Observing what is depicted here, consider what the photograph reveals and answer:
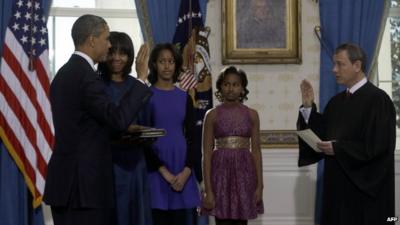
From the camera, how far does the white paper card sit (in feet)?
14.1

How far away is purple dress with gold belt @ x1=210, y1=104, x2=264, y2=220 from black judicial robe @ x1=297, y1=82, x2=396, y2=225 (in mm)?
613

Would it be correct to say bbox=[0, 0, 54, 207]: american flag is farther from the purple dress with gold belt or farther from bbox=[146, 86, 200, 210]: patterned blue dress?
bbox=[146, 86, 200, 210]: patterned blue dress

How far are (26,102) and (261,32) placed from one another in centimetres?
256

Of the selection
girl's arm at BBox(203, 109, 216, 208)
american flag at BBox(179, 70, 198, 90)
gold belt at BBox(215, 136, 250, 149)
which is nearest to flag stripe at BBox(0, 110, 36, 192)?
american flag at BBox(179, 70, 198, 90)

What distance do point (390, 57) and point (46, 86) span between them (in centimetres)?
379

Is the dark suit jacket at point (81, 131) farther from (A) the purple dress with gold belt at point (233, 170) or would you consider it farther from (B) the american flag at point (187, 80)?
(B) the american flag at point (187, 80)

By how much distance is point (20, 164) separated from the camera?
235 inches

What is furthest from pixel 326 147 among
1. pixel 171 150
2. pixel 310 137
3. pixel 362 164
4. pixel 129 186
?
pixel 129 186

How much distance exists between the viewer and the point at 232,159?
4762mm

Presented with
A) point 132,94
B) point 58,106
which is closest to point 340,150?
point 132,94

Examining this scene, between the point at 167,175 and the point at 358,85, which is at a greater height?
the point at 358,85

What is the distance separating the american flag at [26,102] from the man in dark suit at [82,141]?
291 cm

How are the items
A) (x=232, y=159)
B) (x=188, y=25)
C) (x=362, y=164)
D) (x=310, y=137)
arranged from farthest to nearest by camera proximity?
(x=188, y=25), (x=232, y=159), (x=310, y=137), (x=362, y=164)

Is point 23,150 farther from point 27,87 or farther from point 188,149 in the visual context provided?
point 188,149
